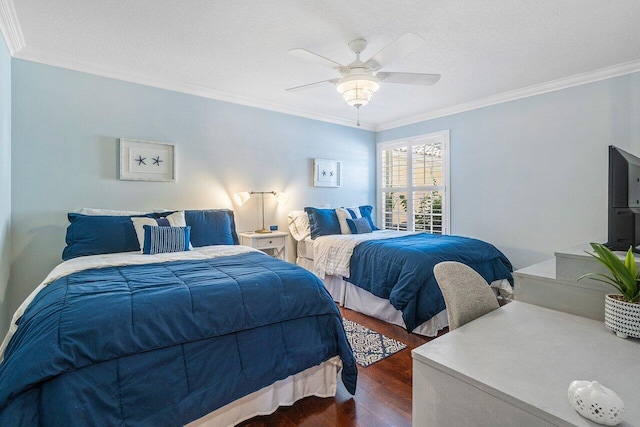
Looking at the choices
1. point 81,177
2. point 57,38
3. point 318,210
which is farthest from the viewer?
point 318,210

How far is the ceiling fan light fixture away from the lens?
2.44 m

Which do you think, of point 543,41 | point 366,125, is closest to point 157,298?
point 543,41

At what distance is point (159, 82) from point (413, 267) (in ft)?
10.5

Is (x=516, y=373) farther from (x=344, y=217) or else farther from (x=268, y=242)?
(x=344, y=217)

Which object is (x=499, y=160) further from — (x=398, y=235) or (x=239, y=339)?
(x=239, y=339)

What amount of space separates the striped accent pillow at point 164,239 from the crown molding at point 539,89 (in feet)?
12.3

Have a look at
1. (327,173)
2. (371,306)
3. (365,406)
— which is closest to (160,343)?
(365,406)

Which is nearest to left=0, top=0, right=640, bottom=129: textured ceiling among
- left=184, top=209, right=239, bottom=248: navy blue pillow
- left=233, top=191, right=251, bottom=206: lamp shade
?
left=233, top=191, right=251, bottom=206: lamp shade

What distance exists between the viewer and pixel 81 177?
9.84 feet

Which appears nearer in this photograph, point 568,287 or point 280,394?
point 568,287

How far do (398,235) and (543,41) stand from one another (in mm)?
2307

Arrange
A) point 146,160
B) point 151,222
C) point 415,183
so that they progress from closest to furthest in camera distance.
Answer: point 151,222, point 146,160, point 415,183

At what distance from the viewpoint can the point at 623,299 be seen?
3.92 ft

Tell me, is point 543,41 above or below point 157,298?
above
